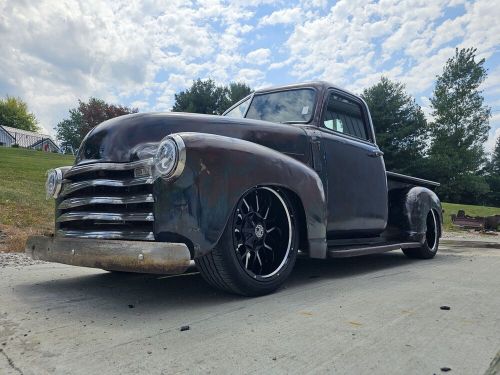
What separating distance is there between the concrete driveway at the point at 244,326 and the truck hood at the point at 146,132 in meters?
1.00

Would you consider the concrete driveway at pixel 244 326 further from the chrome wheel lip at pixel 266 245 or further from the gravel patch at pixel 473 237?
the gravel patch at pixel 473 237

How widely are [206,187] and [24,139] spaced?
7651cm

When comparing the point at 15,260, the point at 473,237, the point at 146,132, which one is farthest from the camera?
the point at 473,237

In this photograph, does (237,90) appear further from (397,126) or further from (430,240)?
(430,240)

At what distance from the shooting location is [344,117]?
4793mm

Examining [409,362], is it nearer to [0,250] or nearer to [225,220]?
[225,220]

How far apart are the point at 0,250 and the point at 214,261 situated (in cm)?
382

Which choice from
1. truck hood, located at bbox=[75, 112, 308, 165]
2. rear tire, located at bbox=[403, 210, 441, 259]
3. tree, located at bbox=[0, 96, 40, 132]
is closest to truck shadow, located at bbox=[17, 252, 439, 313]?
truck hood, located at bbox=[75, 112, 308, 165]

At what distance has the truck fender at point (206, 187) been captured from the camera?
104 inches

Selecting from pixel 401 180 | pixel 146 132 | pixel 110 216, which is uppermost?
pixel 146 132

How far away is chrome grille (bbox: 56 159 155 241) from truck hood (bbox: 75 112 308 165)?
0.10m

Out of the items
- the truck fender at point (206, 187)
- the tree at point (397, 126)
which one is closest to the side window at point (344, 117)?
the truck fender at point (206, 187)

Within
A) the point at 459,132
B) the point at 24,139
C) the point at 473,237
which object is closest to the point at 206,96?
the point at 459,132

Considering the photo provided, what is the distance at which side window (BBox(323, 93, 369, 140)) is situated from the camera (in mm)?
4461
